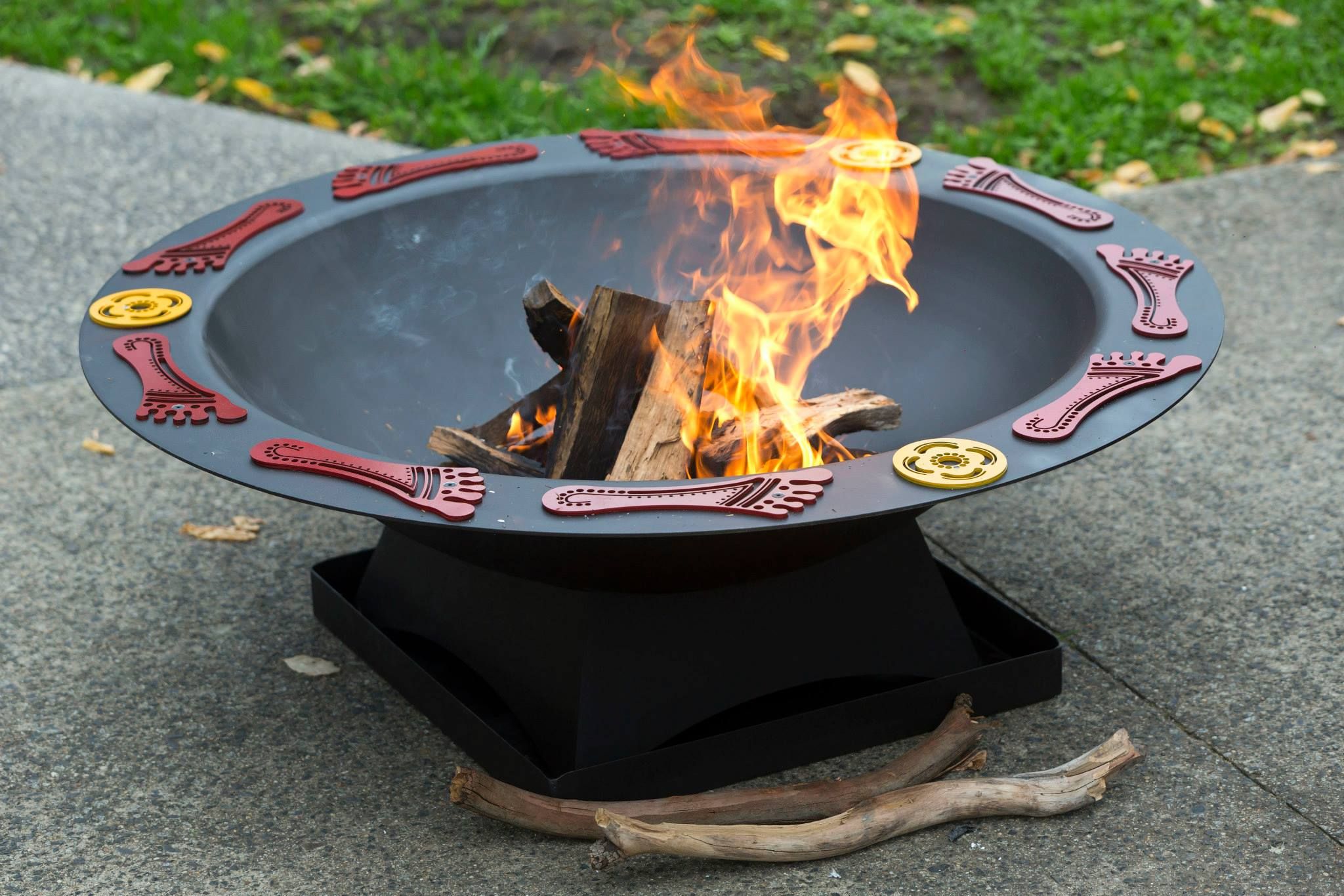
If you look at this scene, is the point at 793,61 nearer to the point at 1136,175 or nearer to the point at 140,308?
the point at 1136,175

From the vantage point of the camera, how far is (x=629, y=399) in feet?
8.35

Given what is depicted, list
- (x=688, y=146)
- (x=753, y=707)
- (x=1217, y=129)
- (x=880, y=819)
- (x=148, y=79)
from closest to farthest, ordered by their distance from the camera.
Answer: (x=880, y=819)
(x=753, y=707)
(x=688, y=146)
(x=1217, y=129)
(x=148, y=79)

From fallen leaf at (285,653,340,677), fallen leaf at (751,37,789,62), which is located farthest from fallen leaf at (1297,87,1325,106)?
fallen leaf at (285,653,340,677)

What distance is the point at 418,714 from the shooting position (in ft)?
8.54

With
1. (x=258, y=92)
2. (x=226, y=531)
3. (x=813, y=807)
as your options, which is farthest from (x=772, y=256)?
(x=258, y=92)

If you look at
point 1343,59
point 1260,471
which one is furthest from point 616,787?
point 1343,59

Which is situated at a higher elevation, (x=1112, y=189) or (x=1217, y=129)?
(x=1217, y=129)

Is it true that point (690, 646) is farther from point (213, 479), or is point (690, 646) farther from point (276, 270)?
point (213, 479)

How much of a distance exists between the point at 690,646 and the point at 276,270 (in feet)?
3.62

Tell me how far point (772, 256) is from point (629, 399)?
60cm

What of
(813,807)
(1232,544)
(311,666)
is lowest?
(311,666)

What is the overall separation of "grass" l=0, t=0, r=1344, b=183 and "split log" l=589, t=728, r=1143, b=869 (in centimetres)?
287

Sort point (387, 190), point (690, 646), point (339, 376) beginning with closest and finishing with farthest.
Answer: point (690, 646) < point (339, 376) < point (387, 190)

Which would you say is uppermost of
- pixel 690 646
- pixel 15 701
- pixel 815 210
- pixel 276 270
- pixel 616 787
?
pixel 815 210
